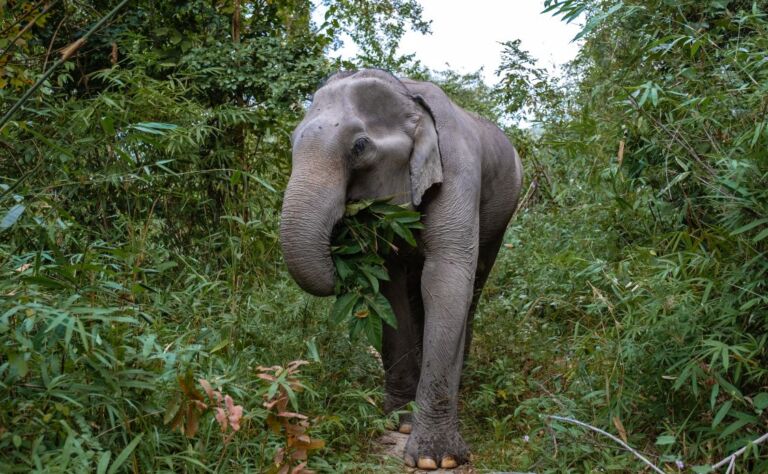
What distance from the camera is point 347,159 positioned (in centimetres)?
461

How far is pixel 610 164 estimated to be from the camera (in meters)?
5.70

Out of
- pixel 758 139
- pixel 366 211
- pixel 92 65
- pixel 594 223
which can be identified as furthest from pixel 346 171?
pixel 92 65

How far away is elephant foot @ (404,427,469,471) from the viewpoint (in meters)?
4.51

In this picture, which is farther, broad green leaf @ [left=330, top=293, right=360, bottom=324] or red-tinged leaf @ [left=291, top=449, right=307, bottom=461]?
broad green leaf @ [left=330, top=293, right=360, bottom=324]

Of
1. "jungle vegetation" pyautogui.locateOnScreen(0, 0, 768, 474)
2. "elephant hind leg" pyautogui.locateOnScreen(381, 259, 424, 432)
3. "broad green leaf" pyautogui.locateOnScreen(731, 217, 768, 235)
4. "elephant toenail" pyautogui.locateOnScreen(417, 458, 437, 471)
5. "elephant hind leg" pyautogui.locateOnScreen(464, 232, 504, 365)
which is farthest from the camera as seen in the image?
"elephant hind leg" pyautogui.locateOnScreen(464, 232, 504, 365)

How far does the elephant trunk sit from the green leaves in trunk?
105 millimetres

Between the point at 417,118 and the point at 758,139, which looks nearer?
the point at 758,139

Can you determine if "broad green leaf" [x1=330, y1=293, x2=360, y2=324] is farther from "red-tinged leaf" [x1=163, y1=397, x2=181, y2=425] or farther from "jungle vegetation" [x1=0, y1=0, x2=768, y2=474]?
"red-tinged leaf" [x1=163, y1=397, x2=181, y2=425]

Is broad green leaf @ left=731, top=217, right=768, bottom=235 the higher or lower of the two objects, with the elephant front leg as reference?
higher

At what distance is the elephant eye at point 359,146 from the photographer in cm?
465

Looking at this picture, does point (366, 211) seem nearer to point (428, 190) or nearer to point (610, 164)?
point (428, 190)

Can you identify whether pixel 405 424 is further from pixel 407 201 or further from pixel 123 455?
pixel 123 455

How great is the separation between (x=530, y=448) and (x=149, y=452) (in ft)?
6.40

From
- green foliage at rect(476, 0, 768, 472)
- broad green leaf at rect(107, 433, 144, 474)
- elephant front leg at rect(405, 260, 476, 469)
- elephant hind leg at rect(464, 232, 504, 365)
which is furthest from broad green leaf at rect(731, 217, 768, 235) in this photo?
elephant hind leg at rect(464, 232, 504, 365)
